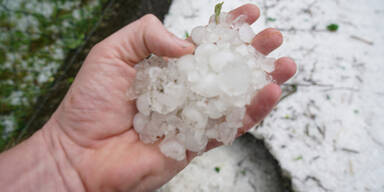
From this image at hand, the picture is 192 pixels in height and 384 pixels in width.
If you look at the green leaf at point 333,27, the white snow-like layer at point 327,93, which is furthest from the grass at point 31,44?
the green leaf at point 333,27

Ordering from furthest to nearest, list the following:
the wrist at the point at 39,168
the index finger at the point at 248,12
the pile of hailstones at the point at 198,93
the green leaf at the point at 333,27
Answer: the green leaf at the point at 333,27 < the index finger at the point at 248,12 < the wrist at the point at 39,168 < the pile of hailstones at the point at 198,93

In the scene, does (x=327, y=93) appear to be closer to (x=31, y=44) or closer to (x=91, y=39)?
(x=91, y=39)

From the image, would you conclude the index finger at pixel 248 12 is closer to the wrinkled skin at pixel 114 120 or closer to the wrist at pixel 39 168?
the wrinkled skin at pixel 114 120

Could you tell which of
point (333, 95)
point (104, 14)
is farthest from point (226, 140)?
point (104, 14)

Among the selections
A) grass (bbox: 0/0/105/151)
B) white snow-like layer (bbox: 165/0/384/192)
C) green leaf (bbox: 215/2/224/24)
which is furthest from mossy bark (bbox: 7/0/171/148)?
green leaf (bbox: 215/2/224/24)

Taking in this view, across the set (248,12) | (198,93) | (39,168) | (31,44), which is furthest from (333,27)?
(31,44)

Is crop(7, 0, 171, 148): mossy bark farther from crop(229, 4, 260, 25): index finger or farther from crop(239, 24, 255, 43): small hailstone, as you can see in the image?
crop(239, 24, 255, 43): small hailstone
